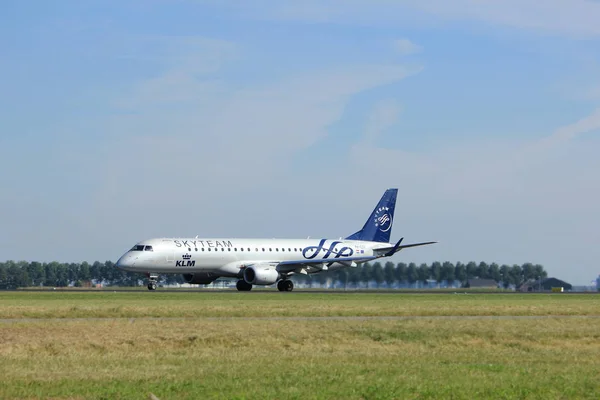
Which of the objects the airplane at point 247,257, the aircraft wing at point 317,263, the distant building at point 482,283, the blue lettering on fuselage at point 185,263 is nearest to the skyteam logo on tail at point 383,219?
the airplane at point 247,257

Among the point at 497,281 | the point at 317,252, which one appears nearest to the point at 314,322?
the point at 317,252

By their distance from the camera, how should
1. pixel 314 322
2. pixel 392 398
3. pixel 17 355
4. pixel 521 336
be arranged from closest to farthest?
pixel 392 398 → pixel 17 355 → pixel 521 336 → pixel 314 322

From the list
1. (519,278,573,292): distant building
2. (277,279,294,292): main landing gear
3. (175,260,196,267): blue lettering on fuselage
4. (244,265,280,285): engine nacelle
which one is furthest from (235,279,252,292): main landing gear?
(519,278,573,292): distant building

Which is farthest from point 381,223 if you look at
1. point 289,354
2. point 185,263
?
point 289,354

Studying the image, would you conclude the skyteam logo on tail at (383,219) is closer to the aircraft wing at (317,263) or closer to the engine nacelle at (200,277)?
the aircraft wing at (317,263)

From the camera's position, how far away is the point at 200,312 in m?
46.0

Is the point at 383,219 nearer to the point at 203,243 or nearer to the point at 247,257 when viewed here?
the point at 247,257

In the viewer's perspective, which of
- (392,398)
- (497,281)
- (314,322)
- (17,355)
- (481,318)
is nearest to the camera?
(392,398)

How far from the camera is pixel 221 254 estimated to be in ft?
264

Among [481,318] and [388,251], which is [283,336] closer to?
[481,318]

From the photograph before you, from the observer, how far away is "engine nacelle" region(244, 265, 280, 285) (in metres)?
80.6

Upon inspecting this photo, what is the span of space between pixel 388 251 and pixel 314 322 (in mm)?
51211

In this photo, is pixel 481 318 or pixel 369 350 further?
pixel 481 318

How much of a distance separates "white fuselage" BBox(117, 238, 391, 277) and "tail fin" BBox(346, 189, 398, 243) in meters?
4.52
